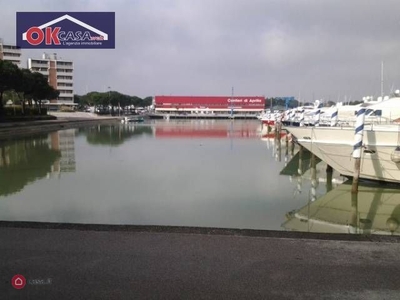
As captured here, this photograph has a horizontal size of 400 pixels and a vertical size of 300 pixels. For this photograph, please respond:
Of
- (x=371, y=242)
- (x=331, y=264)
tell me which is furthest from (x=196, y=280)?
(x=371, y=242)

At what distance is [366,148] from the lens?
14016 millimetres

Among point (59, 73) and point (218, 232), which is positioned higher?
point (59, 73)

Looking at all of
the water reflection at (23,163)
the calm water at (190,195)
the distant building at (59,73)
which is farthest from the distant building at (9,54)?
the calm water at (190,195)

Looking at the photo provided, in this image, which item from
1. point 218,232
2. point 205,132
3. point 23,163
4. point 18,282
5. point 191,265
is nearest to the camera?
point 18,282

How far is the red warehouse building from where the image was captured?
113m

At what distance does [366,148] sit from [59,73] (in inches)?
4320

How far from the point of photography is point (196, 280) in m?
4.21

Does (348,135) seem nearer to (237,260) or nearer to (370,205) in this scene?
(370,205)

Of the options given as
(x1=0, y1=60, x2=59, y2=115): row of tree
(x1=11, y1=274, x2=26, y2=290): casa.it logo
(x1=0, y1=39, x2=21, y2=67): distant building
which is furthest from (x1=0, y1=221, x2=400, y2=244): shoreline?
(x1=0, y1=39, x2=21, y2=67): distant building

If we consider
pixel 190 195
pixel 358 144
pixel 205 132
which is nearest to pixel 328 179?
pixel 358 144

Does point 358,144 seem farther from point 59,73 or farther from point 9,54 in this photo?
point 59,73

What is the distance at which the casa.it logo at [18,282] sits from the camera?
4.00 meters
